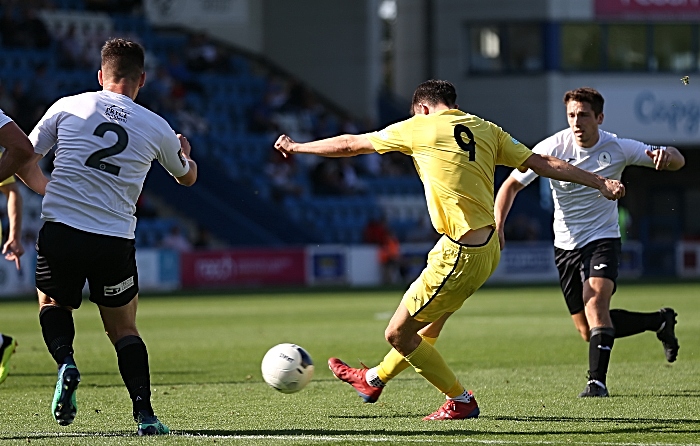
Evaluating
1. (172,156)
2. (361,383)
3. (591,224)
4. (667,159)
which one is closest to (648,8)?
(591,224)

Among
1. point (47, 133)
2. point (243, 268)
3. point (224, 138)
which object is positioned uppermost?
point (47, 133)

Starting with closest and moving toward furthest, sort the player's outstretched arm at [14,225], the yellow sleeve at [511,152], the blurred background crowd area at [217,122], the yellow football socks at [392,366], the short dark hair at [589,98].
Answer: the yellow sleeve at [511,152]
the yellow football socks at [392,366]
the short dark hair at [589,98]
the player's outstretched arm at [14,225]
the blurred background crowd area at [217,122]

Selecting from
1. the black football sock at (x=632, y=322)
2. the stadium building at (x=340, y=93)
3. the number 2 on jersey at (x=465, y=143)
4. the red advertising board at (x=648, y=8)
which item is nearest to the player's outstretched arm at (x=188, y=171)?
the number 2 on jersey at (x=465, y=143)

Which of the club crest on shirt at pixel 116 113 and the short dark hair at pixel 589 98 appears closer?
the club crest on shirt at pixel 116 113

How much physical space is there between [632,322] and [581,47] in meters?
29.7

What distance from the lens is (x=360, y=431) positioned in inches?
279

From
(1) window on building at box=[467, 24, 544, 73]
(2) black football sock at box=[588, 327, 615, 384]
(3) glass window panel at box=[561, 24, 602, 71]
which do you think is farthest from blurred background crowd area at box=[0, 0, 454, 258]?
(2) black football sock at box=[588, 327, 615, 384]

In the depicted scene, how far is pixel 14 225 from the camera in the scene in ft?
31.4

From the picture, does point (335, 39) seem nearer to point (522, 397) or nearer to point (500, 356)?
point (500, 356)

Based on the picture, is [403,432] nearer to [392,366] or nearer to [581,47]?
[392,366]

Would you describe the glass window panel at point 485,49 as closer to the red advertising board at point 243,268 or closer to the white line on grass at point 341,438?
the red advertising board at point 243,268

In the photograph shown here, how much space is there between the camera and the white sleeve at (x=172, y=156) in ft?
22.8

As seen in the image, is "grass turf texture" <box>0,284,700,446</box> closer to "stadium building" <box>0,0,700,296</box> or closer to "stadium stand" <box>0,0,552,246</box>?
"stadium building" <box>0,0,700,296</box>

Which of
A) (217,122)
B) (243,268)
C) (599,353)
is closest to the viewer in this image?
(599,353)
